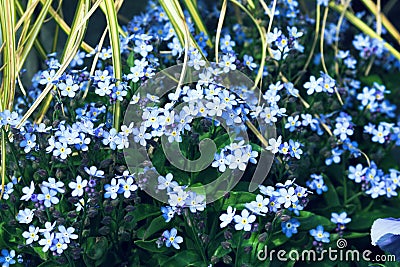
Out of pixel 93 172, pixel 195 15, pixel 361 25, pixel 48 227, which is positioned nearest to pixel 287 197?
pixel 93 172

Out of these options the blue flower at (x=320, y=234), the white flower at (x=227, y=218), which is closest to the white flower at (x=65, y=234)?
the white flower at (x=227, y=218)

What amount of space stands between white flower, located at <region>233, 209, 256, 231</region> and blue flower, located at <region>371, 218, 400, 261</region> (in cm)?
28

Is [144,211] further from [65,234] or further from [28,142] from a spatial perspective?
[28,142]

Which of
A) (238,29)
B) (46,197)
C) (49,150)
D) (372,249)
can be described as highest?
(238,29)

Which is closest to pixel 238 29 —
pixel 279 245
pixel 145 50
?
pixel 145 50

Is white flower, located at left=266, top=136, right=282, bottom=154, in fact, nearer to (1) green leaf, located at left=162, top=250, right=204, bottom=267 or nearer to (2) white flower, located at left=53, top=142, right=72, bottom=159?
(1) green leaf, located at left=162, top=250, right=204, bottom=267

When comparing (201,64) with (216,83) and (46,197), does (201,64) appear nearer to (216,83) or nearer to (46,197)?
(216,83)

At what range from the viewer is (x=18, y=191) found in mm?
1632

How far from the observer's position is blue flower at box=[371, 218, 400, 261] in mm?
1485

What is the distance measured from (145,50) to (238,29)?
19.4 inches

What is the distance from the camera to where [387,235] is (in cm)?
149

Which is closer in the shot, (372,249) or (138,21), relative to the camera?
(372,249)

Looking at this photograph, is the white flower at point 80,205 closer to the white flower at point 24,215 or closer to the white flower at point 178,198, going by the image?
the white flower at point 24,215

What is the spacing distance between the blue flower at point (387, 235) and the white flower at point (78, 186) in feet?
2.23
